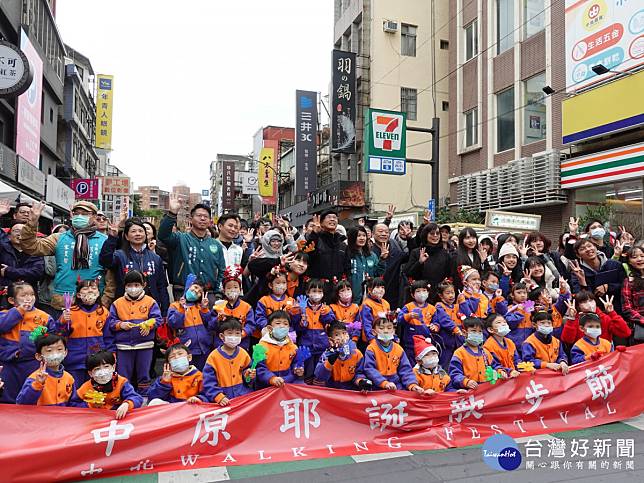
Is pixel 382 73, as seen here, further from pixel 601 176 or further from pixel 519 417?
pixel 519 417

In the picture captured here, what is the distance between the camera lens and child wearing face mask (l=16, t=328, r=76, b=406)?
388 cm

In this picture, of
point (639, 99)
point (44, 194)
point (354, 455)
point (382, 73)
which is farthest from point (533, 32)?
point (44, 194)

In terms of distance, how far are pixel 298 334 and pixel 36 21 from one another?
933 inches

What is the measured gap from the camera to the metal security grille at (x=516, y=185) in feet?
48.9

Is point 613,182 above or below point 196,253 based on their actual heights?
above

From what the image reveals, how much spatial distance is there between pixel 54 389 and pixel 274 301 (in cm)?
223

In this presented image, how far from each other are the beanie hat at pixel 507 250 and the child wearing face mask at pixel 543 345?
142cm

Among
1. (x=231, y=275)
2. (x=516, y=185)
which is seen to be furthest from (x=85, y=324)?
(x=516, y=185)

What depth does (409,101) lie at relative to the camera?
77.8 feet

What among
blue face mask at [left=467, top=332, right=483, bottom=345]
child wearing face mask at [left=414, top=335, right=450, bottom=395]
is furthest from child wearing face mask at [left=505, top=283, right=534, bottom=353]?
child wearing face mask at [left=414, top=335, right=450, bottom=395]

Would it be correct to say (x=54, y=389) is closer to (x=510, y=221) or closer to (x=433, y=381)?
(x=433, y=381)

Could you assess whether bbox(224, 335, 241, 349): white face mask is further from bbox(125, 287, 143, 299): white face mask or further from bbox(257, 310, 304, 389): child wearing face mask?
bbox(125, 287, 143, 299): white face mask

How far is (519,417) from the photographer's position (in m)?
4.69

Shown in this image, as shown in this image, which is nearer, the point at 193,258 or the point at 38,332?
the point at 38,332
